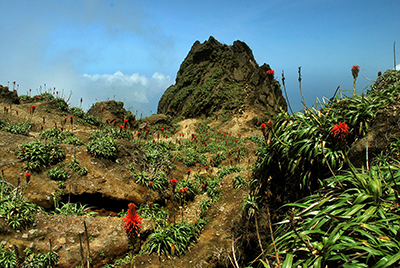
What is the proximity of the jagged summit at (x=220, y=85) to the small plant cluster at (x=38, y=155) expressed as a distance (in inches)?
694

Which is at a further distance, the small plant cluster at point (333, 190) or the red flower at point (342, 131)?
the red flower at point (342, 131)

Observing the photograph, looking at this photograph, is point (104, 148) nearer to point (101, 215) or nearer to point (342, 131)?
point (101, 215)

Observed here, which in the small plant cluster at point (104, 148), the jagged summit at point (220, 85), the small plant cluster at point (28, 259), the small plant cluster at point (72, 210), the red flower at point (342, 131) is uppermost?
the jagged summit at point (220, 85)

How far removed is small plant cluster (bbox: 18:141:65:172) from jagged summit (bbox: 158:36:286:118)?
694 inches

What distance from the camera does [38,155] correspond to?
5875 mm

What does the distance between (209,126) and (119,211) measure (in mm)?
15991

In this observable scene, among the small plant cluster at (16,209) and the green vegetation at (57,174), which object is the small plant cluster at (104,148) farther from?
the small plant cluster at (16,209)

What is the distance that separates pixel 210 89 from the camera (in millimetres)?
24328

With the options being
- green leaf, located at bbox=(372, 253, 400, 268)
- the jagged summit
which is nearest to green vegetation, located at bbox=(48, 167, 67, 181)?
green leaf, located at bbox=(372, 253, 400, 268)

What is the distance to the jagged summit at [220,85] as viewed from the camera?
74.3 feet

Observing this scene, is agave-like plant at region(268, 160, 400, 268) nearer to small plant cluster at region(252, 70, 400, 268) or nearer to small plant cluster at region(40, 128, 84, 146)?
small plant cluster at region(252, 70, 400, 268)

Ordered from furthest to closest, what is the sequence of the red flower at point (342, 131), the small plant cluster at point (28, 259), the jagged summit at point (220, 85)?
the jagged summit at point (220, 85), the small plant cluster at point (28, 259), the red flower at point (342, 131)

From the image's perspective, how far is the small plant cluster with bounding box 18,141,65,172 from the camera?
5.74m

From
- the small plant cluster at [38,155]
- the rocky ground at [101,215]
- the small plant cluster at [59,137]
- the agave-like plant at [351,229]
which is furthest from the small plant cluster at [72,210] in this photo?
the agave-like plant at [351,229]
